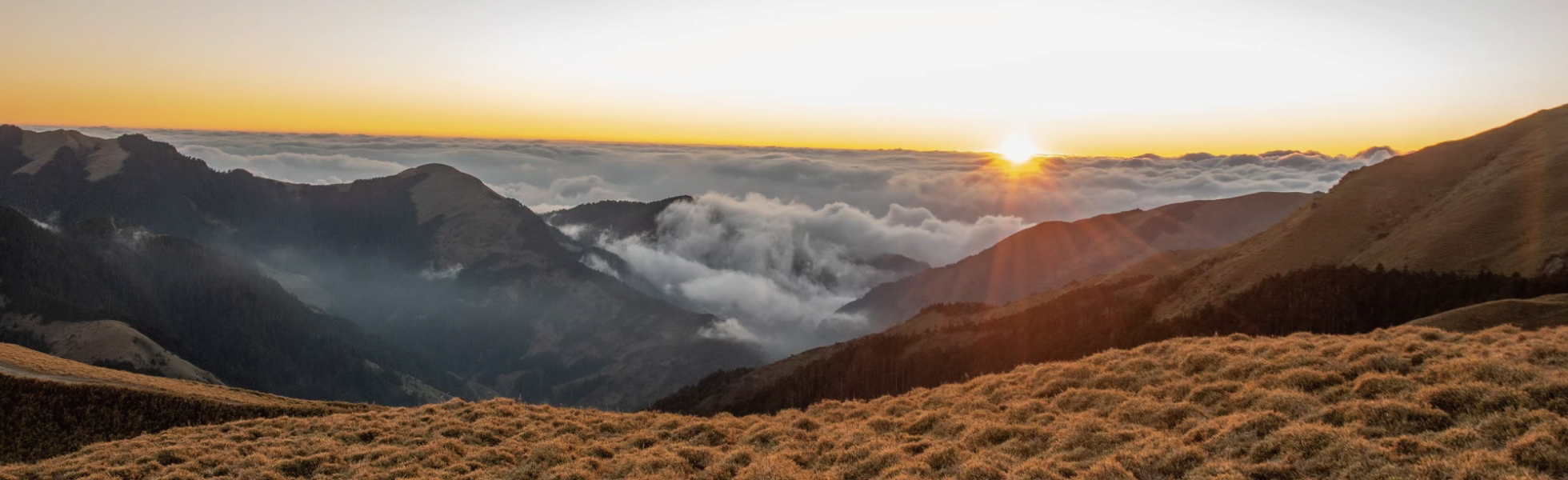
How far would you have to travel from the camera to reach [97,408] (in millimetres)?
68312

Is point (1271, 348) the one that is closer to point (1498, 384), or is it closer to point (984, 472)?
point (1498, 384)

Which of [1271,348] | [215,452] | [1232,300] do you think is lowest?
[1232,300]

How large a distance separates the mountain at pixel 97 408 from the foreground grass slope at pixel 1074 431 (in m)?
28.9

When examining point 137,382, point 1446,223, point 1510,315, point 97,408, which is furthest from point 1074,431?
point 1446,223

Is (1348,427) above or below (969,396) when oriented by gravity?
above

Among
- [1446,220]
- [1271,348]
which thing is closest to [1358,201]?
Answer: [1446,220]

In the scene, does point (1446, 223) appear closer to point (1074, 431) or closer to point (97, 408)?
point (1074, 431)

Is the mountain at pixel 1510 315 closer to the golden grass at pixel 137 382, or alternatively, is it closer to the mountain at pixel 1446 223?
the golden grass at pixel 137 382

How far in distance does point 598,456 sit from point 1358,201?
22057 cm

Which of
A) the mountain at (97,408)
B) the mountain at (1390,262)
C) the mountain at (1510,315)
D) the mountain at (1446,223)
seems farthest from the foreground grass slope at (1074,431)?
the mountain at (1446,223)

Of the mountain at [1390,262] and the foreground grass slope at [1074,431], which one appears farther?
the mountain at [1390,262]

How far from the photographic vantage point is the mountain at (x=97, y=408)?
6047 centimetres

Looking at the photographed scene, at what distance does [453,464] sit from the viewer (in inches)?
1180

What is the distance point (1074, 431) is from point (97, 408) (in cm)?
8320
